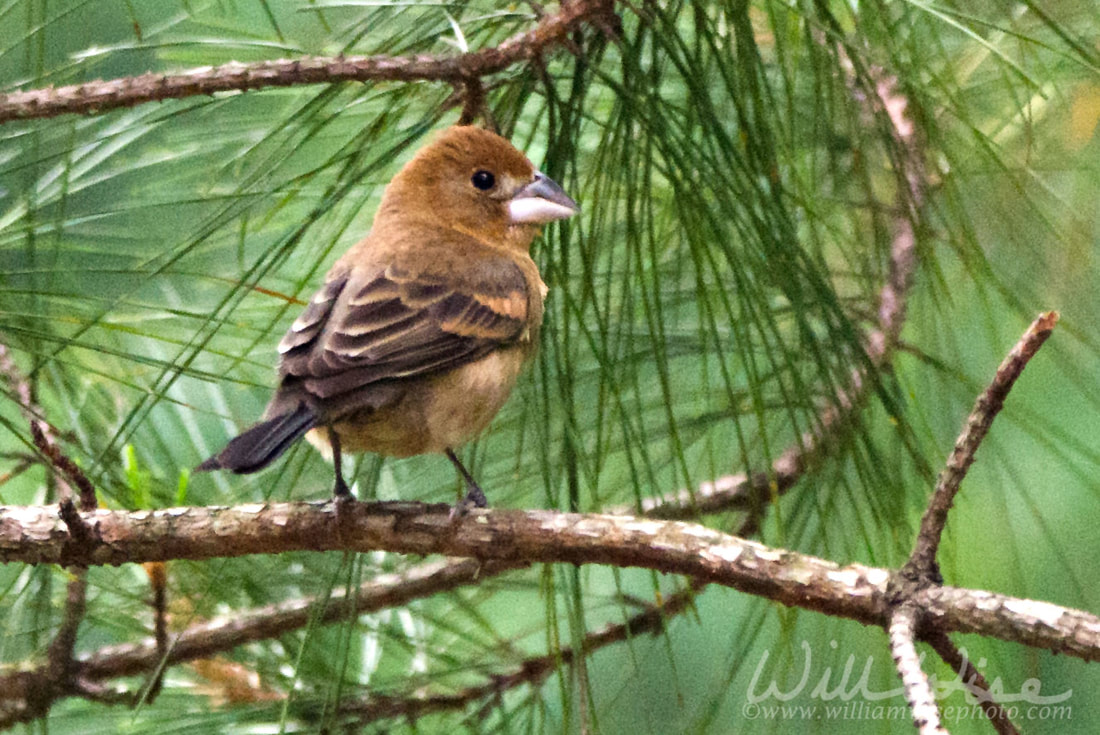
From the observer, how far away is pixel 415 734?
7.13 feet

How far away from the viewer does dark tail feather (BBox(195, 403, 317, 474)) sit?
1.75m

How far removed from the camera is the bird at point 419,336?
2.00m

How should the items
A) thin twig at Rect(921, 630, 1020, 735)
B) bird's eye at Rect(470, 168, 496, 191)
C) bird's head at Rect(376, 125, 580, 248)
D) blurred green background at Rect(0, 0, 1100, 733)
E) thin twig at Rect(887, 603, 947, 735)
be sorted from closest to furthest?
thin twig at Rect(887, 603, 947, 735) < thin twig at Rect(921, 630, 1020, 735) < blurred green background at Rect(0, 0, 1100, 733) < bird's head at Rect(376, 125, 580, 248) < bird's eye at Rect(470, 168, 496, 191)

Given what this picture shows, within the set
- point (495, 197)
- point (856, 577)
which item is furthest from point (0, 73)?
point (856, 577)

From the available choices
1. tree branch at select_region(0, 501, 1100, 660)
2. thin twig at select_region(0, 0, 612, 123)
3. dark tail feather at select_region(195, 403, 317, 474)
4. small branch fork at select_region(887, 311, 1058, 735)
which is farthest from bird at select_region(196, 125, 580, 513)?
small branch fork at select_region(887, 311, 1058, 735)

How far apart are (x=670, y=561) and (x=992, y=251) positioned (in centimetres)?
161

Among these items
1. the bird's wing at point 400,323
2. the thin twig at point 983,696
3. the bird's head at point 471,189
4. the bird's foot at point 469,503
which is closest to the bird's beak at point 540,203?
the bird's head at point 471,189

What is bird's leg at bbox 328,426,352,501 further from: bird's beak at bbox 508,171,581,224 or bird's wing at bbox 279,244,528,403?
bird's beak at bbox 508,171,581,224

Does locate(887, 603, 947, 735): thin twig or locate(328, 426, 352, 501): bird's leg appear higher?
locate(328, 426, 352, 501): bird's leg

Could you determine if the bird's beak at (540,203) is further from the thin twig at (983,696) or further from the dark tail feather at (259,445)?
the thin twig at (983,696)

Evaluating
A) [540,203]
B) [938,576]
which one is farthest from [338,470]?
[938,576]

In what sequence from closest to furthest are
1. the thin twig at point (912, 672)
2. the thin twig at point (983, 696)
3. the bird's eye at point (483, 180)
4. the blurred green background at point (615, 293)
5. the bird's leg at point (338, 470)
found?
1. the thin twig at point (912, 672)
2. the thin twig at point (983, 696)
3. the blurred green background at point (615, 293)
4. the bird's leg at point (338, 470)
5. the bird's eye at point (483, 180)

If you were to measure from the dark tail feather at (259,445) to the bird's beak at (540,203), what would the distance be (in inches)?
21.0

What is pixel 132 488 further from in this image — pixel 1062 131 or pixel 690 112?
pixel 1062 131
